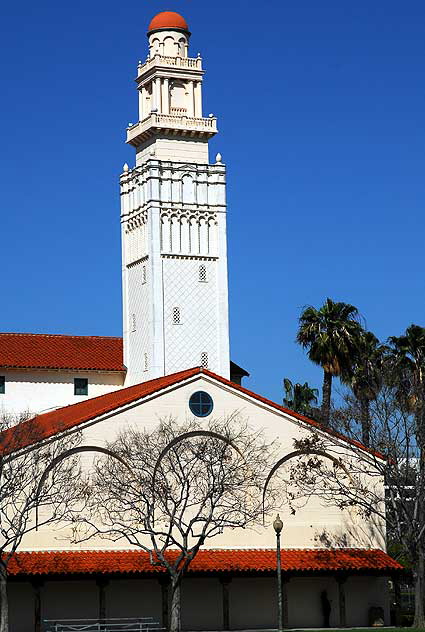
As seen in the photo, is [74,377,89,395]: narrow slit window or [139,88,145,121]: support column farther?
[139,88,145,121]: support column

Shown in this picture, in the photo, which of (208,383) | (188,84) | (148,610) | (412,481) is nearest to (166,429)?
(208,383)

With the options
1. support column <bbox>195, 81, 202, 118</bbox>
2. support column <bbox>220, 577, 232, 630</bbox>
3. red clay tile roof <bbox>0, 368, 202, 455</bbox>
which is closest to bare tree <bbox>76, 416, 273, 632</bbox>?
red clay tile roof <bbox>0, 368, 202, 455</bbox>

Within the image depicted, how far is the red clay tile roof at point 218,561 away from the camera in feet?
193

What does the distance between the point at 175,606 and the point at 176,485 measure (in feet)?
19.5

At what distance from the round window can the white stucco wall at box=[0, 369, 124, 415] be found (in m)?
13.9

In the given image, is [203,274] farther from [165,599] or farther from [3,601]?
[3,601]

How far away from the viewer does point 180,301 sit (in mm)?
76625

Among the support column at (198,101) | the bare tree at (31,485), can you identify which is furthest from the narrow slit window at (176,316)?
the bare tree at (31,485)

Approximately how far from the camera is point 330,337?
79125mm

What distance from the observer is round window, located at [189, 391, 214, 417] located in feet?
208

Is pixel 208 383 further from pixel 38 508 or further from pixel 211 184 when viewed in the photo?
pixel 211 184

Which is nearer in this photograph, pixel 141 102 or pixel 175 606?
pixel 175 606

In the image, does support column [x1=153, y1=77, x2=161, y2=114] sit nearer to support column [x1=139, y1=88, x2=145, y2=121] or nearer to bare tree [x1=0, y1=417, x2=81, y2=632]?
support column [x1=139, y1=88, x2=145, y2=121]

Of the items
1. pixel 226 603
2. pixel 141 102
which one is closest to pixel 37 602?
pixel 226 603
